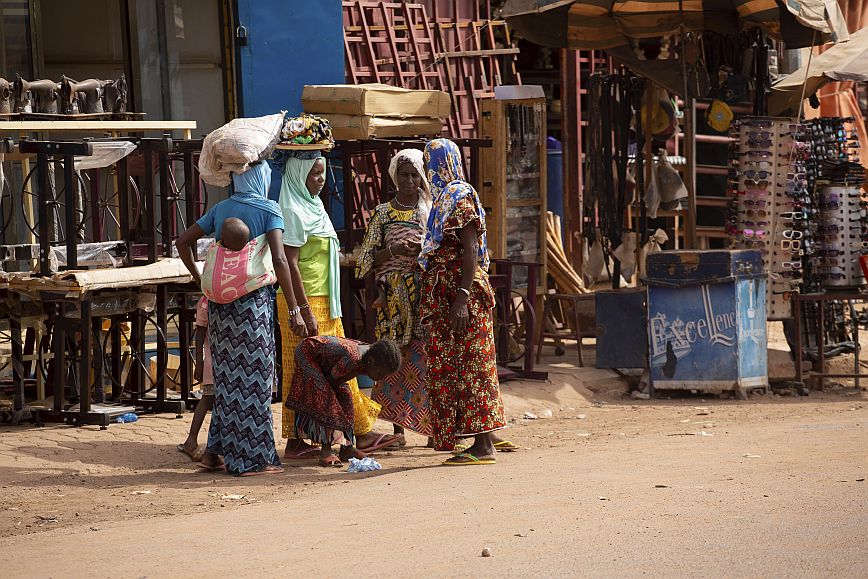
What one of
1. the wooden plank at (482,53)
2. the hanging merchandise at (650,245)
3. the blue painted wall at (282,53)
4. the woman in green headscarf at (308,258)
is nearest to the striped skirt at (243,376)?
the woman in green headscarf at (308,258)

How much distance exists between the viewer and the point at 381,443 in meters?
8.34

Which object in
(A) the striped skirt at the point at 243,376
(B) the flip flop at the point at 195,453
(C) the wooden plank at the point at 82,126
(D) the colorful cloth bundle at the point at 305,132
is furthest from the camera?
(C) the wooden plank at the point at 82,126

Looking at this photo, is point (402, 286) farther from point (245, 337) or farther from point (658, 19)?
point (658, 19)

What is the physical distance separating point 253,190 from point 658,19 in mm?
6400

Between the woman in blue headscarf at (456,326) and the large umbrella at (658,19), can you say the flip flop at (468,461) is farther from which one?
the large umbrella at (658,19)

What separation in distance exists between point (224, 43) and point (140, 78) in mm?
780

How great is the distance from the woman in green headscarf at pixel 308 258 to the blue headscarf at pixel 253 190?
1.30 feet

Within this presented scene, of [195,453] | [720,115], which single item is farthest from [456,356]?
[720,115]

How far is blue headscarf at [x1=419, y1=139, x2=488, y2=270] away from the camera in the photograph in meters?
7.37

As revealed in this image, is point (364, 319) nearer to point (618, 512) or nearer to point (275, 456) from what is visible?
point (275, 456)

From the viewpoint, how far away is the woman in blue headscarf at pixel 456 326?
746cm

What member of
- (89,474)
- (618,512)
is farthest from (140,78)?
(618,512)

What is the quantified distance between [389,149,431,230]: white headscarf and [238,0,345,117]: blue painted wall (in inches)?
138

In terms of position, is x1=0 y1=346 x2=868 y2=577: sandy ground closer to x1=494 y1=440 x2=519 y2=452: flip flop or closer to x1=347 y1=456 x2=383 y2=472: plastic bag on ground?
x1=347 y1=456 x2=383 y2=472: plastic bag on ground
